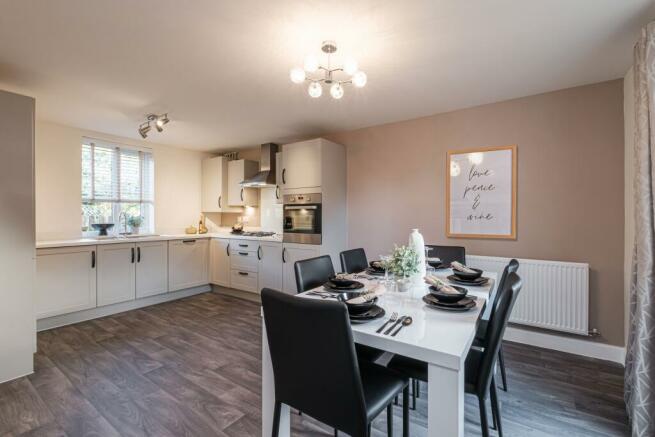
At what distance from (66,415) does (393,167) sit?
12.0 feet

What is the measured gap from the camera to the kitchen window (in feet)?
13.6

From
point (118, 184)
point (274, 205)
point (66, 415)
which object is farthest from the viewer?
point (274, 205)

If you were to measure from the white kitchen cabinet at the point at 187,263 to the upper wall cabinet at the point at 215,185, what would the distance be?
67 cm

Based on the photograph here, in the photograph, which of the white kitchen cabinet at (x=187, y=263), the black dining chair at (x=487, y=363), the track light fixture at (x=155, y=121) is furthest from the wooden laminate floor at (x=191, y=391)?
the track light fixture at (x=155, y=121)

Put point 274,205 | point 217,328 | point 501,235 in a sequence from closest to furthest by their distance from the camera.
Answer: point 501,235, point 217,328, point 274,205

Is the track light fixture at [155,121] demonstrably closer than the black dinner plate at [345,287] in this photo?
No

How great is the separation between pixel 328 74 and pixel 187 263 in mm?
3585

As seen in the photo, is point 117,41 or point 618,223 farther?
point 618,223

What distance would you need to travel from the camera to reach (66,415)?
1938mm

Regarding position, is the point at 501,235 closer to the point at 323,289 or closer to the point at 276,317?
the point at 323,289

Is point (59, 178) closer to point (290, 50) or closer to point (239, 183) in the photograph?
point (239, 183)

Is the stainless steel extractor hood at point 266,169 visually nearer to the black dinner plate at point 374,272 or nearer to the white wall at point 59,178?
the white wall at point 59,178

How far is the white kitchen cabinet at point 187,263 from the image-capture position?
14.6 ft

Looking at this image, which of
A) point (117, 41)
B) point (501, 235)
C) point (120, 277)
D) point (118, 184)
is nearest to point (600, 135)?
point (501, 235)
